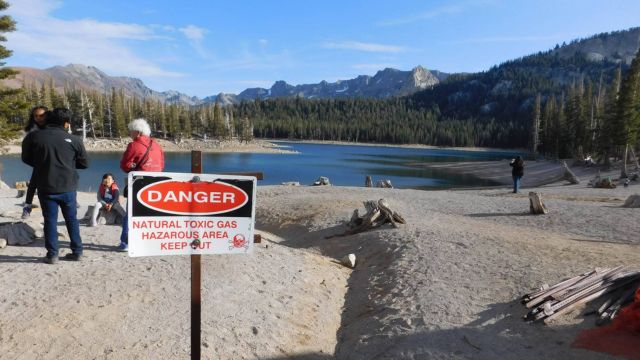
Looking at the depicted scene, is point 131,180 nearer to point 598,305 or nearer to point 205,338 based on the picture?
point 205,338

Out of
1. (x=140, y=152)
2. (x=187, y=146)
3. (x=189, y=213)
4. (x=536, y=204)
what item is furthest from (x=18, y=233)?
(x=187, y=146)

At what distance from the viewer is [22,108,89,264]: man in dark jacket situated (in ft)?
23.9

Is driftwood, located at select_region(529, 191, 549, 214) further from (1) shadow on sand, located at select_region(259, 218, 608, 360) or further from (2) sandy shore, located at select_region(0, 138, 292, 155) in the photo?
(2) sandy shore, located at select_region(0, 138, 292, 155)

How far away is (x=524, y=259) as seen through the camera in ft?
34.4

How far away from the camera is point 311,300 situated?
8.74 metres

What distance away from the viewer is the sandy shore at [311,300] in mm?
6242

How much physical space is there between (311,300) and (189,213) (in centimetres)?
487

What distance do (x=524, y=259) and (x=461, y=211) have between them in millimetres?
8433

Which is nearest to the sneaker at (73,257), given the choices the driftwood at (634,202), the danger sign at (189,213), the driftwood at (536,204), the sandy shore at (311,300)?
the sandy shore at (311,300)

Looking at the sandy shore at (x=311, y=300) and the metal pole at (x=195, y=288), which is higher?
the metal pole at (x=195, y=288)

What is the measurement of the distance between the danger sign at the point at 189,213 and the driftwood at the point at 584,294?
5251mm

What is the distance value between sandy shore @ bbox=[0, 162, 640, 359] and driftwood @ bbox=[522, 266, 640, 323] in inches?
9.7

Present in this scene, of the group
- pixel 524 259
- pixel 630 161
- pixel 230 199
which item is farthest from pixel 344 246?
pixel 630 161

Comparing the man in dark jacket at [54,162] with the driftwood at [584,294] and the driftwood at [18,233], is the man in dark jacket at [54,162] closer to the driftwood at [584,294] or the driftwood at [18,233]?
the driftwood at [18,233]
